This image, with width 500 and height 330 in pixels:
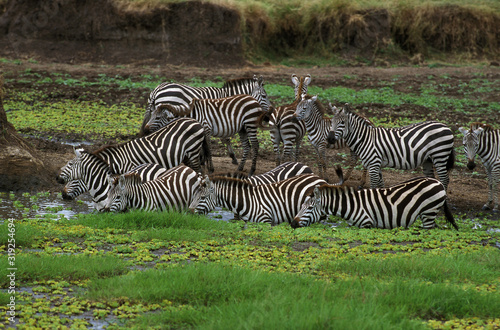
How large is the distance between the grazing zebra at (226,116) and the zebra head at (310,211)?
4.09 metres

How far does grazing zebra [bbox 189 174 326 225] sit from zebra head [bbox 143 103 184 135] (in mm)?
3593

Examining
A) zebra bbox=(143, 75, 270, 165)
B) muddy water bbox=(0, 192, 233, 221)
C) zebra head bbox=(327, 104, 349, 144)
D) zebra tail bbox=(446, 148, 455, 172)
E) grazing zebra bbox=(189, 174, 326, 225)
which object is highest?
zebra bbox=(143, 75, 270, 165)

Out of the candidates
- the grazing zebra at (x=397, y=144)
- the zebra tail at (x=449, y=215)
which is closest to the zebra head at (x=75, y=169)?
the grazing zebra at (x=397, y=144)

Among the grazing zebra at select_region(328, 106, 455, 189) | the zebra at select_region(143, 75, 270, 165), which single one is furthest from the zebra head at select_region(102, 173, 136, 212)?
the grazing zebra at select_region(328, 106, 455, 189)

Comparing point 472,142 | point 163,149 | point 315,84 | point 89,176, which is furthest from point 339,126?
point 315,84

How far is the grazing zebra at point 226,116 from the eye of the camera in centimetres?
1470

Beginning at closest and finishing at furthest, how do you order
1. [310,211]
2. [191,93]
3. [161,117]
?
[310,211], [161,117], [191,93]

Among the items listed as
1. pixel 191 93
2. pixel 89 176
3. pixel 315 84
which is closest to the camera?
pixel 89 176

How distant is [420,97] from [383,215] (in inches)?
546

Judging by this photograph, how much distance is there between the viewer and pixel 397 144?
42.5 ft

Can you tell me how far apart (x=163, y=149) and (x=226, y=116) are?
2.75 metres

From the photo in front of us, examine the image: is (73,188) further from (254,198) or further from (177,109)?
(177,109)

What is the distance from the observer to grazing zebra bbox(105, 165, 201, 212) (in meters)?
10.8

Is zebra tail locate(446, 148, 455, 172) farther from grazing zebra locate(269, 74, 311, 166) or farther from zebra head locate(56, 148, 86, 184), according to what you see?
zebra head locate(56, 148, 86, 184)
